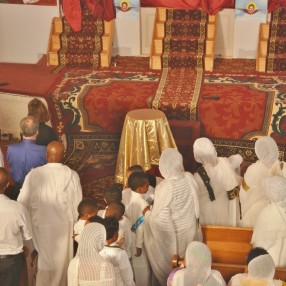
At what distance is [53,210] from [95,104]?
10.3 feet

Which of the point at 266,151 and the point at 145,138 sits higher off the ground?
the point at 266,151


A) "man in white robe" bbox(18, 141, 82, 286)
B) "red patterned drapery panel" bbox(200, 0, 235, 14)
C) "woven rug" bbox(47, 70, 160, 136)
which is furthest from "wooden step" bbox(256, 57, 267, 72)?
"man in white robe" bbox(18, 141, 82, 286)

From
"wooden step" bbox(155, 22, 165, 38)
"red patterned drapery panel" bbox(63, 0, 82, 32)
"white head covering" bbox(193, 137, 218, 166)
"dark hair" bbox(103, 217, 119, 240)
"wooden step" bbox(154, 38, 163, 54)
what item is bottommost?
"dark hair" bbox(103, 217, 119, 240)

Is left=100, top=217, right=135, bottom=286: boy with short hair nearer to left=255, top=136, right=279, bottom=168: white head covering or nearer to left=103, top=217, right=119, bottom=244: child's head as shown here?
left=103, top=217, right=119, bottom=244: child's head

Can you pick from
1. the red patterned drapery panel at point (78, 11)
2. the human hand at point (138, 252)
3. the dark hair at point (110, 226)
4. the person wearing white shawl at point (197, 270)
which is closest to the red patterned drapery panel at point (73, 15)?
the red patterned drapery panel at point (78, 11)

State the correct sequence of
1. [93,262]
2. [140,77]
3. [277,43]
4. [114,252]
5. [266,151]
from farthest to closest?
[277,43] → [140,77] → [266,151] → [114,252] → [93,262]

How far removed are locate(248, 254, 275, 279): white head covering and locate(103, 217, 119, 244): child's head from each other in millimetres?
1044

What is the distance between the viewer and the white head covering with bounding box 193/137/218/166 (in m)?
6.76

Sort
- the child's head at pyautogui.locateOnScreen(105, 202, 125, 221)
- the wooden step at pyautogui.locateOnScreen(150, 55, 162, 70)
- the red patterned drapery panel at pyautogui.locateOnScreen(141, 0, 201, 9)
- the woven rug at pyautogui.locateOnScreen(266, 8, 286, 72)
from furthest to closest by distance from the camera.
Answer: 1. the red patterned drapery panel at pyautogui.locateOnScreen(141, 0, 201, 9)
2. the wooden step at pyautogui.locateOnScreen(150, 55, 162, 70)
3. the woven rug at pyautogui.locateOnScreen(266, 8, 286, 72)
4. the child's head at pyautogui.locateOnScreen(105, 202, 125, 221)

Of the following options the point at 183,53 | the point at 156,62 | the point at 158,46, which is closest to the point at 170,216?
the point at 156,62

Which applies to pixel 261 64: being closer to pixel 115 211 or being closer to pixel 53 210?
pixel 53 210

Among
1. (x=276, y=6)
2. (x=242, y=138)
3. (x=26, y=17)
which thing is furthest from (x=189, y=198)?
(x=26, y=17)

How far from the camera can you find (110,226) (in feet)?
17.5

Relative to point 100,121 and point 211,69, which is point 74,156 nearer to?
point 100,121
